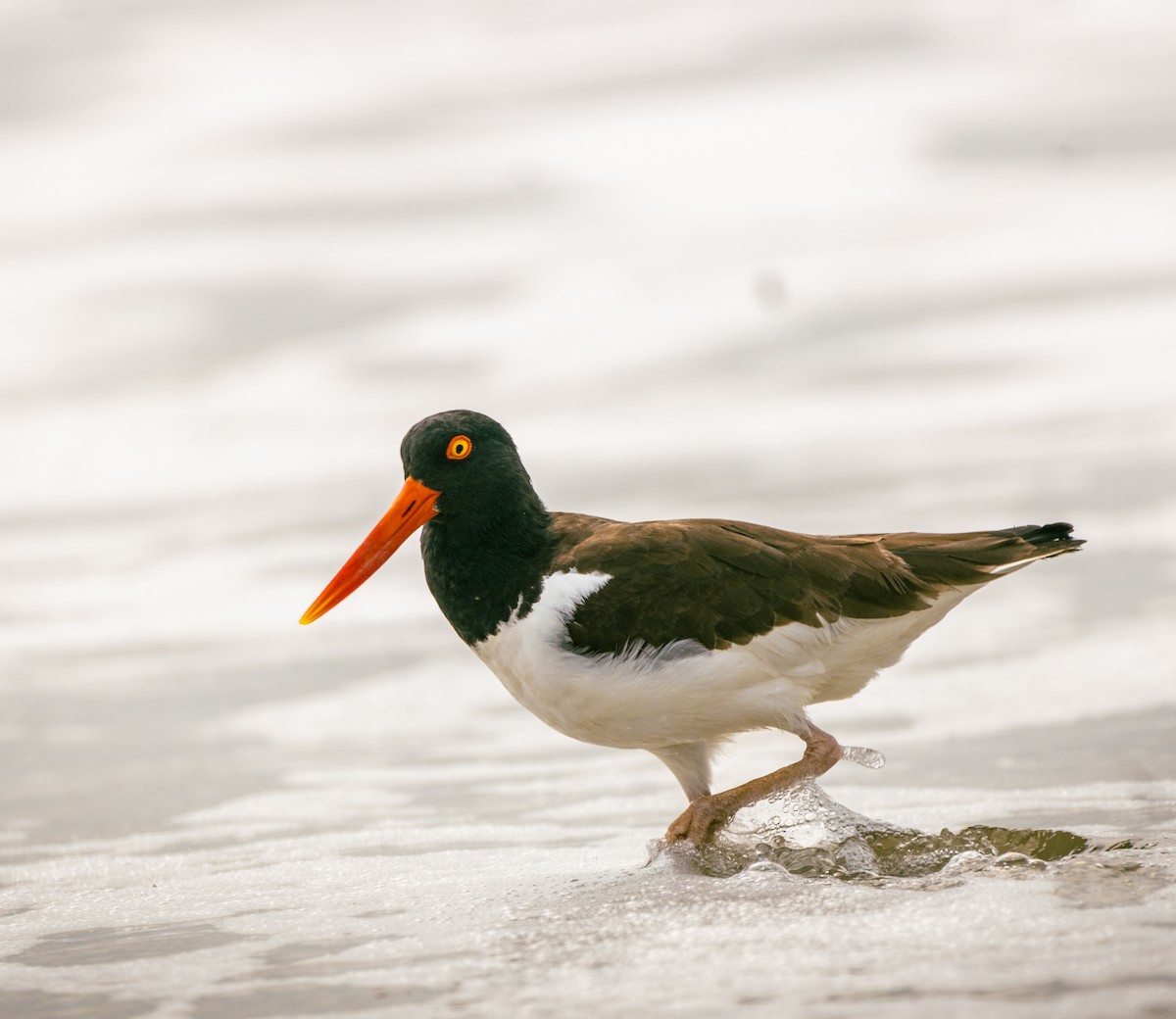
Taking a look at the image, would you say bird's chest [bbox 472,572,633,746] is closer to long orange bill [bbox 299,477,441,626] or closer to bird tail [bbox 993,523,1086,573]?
long orange bill [bbox 299,477,441,626]

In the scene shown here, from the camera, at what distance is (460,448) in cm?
525

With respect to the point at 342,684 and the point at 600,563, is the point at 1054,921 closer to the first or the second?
the point at 600,563

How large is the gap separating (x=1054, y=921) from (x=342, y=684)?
4.27 metres

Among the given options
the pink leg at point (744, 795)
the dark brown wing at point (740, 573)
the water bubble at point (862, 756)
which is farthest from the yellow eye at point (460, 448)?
the water bubble at point (862, 756)

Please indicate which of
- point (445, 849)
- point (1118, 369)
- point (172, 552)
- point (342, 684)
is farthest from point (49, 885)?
point (1118, 369)

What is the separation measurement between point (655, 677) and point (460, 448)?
100 centimetres

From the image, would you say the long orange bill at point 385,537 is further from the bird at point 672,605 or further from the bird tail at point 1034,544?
the bird tail at point 1034,544

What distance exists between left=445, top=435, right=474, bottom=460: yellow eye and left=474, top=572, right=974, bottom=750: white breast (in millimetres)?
550

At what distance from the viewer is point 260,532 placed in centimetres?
938

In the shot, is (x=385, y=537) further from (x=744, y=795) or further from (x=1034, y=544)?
(x=1034, y=544)

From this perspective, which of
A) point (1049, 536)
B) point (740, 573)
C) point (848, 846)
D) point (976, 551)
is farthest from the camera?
point (1049, 536)

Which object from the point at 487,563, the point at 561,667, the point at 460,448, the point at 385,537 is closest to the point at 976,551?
the point at 561,667

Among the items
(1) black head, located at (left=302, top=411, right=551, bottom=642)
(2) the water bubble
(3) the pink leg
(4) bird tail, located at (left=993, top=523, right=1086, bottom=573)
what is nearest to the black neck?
(1) black head, located at (left=302, top=411, right=551, bottom=642)

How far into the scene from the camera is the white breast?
4.86 metres
